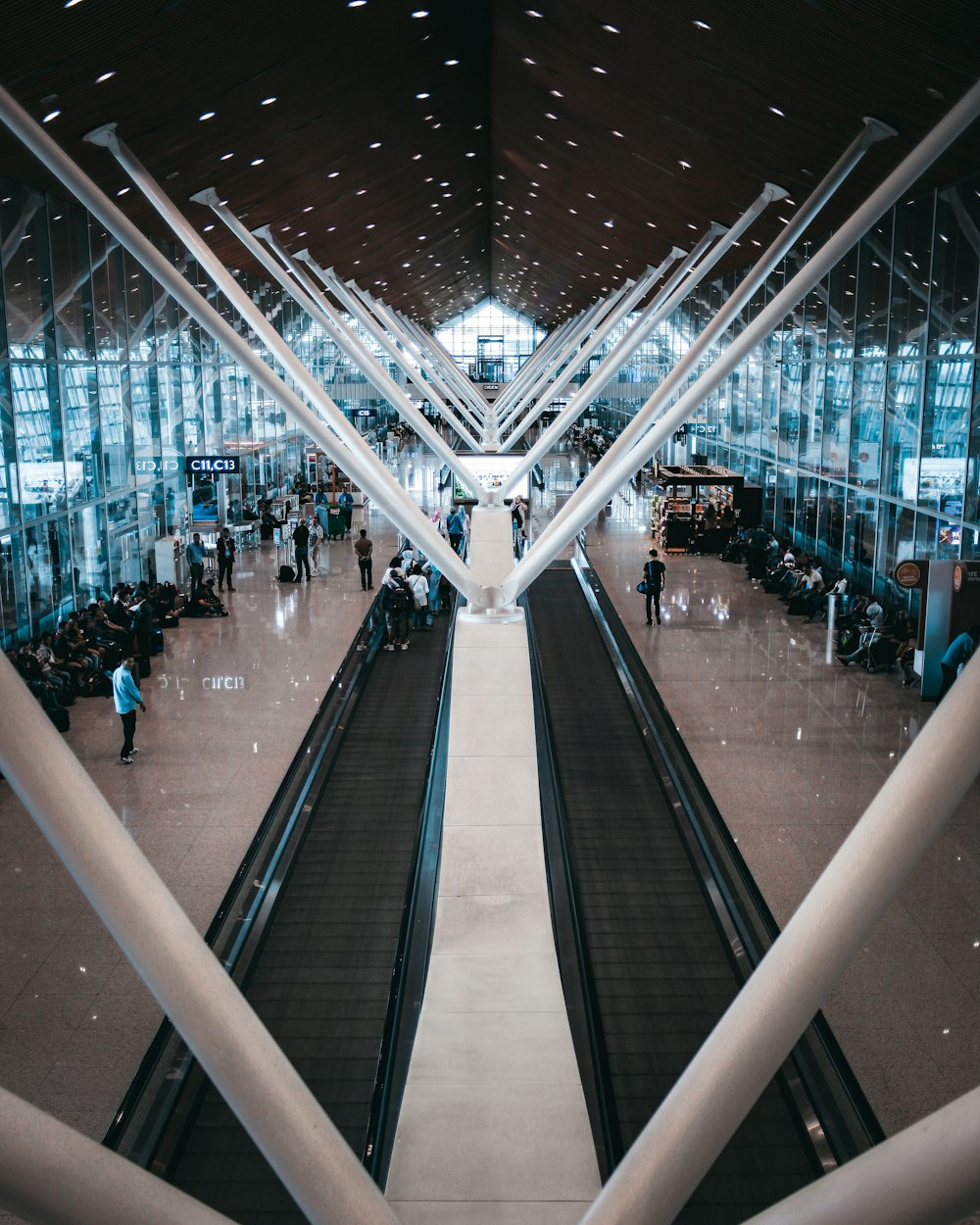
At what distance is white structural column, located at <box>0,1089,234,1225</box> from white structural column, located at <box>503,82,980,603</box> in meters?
9.55

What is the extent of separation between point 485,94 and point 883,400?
Answer: 32.8 ft

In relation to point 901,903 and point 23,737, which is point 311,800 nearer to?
point 901,903

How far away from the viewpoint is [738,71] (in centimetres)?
1221

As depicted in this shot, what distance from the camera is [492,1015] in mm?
9453

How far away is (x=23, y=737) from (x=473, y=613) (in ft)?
37.9

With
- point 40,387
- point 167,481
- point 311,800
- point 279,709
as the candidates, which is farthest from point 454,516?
point 311,800

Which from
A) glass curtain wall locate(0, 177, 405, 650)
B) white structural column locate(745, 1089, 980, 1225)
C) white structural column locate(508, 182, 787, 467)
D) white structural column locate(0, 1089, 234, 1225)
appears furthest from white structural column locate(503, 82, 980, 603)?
white structural column locate(0, 1089, 234, 1225)

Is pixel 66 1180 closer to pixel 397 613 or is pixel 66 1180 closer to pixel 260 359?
pixel 260 359

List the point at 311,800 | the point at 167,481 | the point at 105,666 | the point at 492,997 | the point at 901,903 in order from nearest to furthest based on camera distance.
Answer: the point at 492,997, the point at 901,903, the point at 311,800, the point at 105,666, the point at 167,481

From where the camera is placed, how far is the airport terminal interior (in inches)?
275

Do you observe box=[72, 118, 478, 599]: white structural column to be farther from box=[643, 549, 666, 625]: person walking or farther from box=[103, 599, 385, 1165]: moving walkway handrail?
box=[643, 549, 666, 625]: person walking

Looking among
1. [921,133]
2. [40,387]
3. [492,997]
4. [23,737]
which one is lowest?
[492,997]

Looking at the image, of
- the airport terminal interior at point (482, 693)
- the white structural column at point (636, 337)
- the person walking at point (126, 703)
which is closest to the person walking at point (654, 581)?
the airport terminal interior at point (482, 693)

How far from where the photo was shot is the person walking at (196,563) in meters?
25.1
